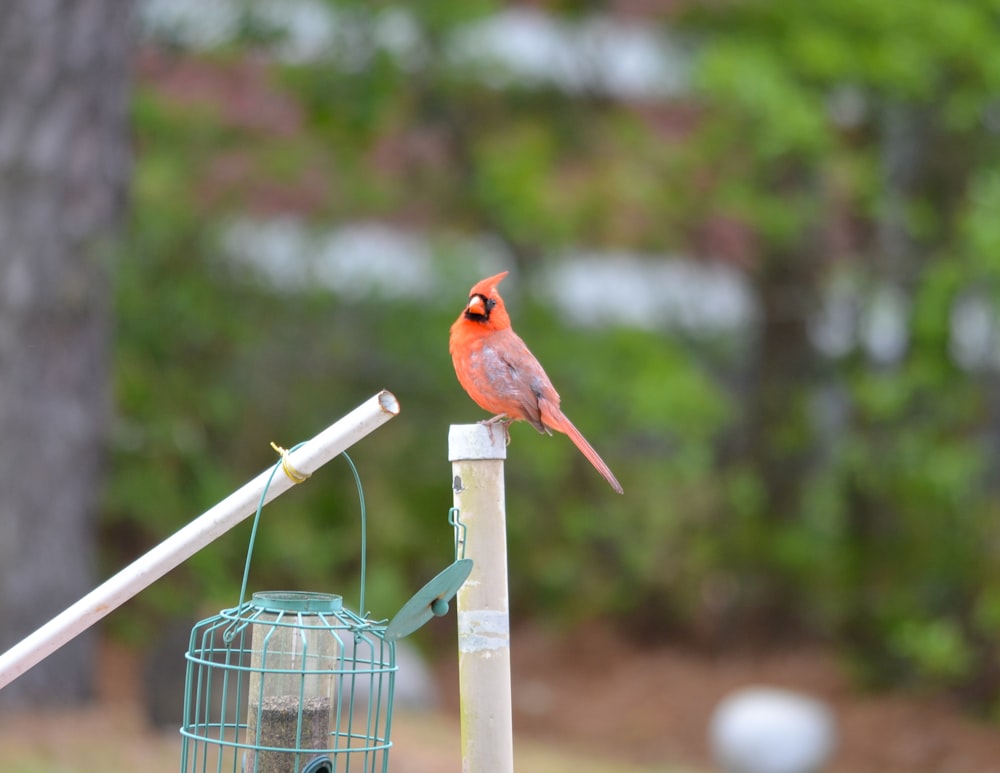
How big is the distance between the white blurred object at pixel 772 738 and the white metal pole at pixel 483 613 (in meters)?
6.54

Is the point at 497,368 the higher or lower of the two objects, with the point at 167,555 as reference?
higher

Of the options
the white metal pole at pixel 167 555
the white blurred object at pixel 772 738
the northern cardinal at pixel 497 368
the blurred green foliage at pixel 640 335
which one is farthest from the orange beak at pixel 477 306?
the white blurred object at pixel 772 738

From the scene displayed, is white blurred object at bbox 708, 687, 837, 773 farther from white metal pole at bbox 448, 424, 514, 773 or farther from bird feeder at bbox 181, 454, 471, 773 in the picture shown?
white metal pole at bbox 448, 424, 514, 773

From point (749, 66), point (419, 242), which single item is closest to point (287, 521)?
point (419, 242)

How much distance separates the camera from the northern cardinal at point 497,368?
4176 millimetres

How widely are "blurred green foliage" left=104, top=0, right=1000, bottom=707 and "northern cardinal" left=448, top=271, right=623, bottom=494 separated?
5205 mm

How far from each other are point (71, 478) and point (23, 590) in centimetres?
61

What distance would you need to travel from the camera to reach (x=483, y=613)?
283 centimetres

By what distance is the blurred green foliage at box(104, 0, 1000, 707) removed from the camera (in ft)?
32.1

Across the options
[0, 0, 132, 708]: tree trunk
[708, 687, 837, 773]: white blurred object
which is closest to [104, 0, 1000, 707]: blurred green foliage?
[708, 687, 837, 773]: white blurred object

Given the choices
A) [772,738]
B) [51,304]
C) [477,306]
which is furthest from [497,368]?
[772,738]

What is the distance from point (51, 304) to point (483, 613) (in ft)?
17.0

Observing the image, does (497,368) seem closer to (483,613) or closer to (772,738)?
(483,613)

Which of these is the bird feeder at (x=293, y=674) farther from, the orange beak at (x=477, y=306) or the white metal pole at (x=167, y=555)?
the orange beak at (x=477, y=306)
